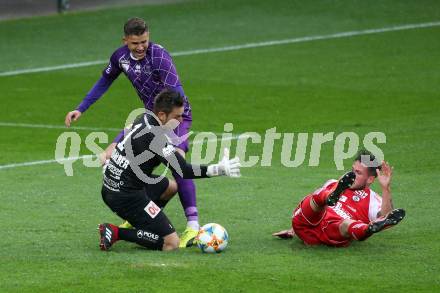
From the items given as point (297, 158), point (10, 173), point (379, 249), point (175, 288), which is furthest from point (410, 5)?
point (175, 288)

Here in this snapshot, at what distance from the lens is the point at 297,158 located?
1583 centimetres

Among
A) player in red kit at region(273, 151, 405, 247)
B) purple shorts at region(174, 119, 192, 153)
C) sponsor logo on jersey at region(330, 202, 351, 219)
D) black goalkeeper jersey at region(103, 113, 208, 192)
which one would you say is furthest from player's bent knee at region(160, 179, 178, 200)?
sponsor logo on jersey at region(330, 202, 351, 219)

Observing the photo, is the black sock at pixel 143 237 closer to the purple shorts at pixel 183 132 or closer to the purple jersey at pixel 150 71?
the purple shorts at pixel 183 132

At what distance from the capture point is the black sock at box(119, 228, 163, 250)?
35.9 ft

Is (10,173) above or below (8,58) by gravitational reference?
below

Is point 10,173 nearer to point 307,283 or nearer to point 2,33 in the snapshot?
point 307,283

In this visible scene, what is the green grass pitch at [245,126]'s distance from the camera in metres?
10.1

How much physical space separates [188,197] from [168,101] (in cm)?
147

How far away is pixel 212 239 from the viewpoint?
1074 cm

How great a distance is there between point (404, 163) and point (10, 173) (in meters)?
5.28

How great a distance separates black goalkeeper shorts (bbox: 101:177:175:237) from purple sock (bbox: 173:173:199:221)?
641 millimetres

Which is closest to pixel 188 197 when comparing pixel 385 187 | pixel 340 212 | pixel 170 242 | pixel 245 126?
pixel 170 242

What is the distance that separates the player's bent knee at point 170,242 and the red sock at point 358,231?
1.70 m

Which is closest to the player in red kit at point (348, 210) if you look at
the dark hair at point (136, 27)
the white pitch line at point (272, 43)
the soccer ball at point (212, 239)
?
the soccer ball at point (212, 239)
